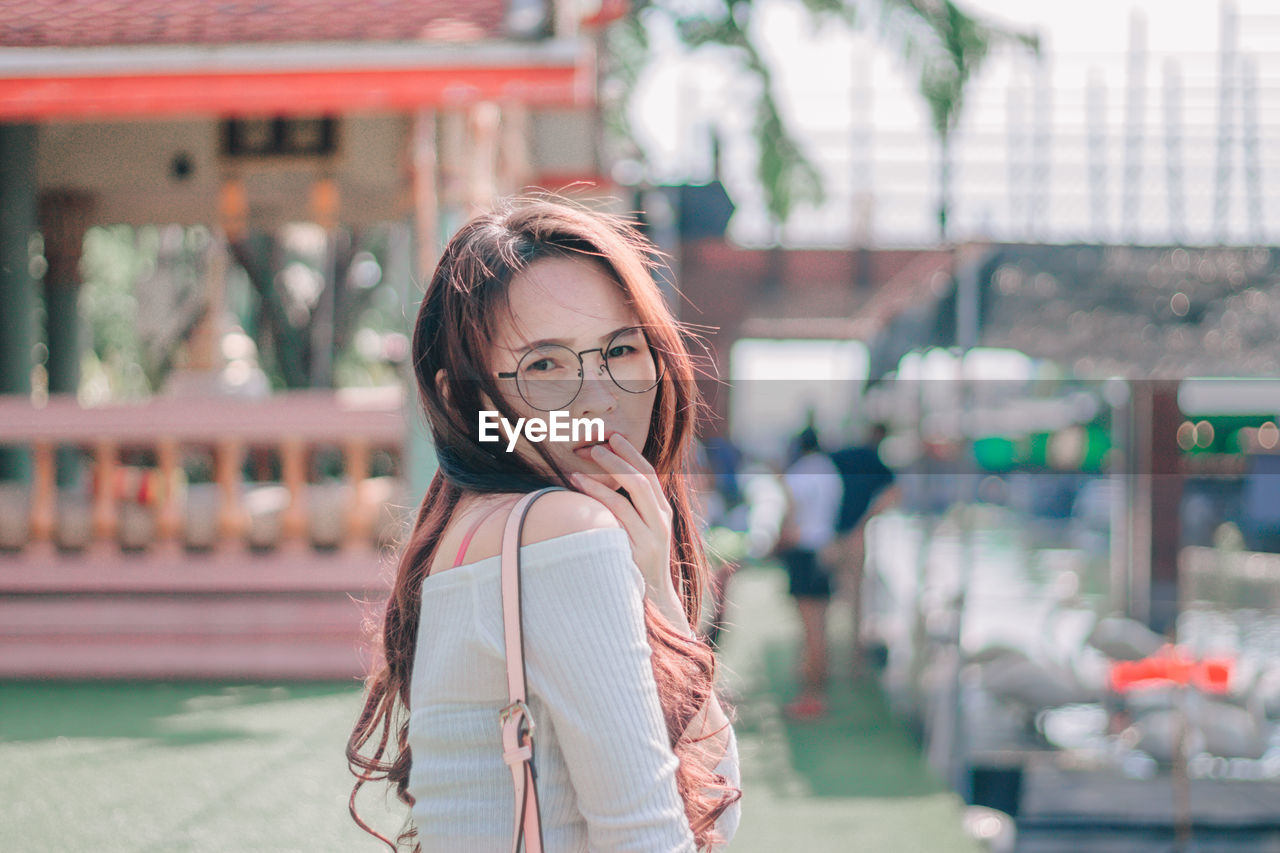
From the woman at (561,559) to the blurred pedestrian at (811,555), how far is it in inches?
166

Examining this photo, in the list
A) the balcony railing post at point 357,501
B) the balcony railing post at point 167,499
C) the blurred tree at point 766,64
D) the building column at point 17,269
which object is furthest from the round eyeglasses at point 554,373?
the blurred tree at point 766,64

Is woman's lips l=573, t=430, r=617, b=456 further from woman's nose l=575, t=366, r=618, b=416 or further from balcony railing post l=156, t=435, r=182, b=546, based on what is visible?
balcony railing post l=156, t=435, r=182, b=546

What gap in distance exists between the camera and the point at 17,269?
7.02m

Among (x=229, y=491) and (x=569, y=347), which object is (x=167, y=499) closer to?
(x=229, y=491)

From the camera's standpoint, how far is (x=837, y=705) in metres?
5.49

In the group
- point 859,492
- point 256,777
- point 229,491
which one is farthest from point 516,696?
point 859,492

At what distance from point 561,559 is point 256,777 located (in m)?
2.96

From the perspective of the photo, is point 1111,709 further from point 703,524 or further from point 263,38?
point 263,38

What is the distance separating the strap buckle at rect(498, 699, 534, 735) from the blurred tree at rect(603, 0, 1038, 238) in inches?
505

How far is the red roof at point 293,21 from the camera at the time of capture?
413 cm

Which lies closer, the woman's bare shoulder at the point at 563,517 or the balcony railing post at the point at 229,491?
the woman's bare shoulder at the point at 563,517

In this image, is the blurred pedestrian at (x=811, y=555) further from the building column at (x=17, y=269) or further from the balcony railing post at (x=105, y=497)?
the building column at (x=17, y=269)

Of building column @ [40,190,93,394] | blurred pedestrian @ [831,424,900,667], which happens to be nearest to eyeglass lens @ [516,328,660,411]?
blurred pedestrian @ [831,424,900,667]

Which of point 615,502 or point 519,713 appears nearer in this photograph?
point 519,713
